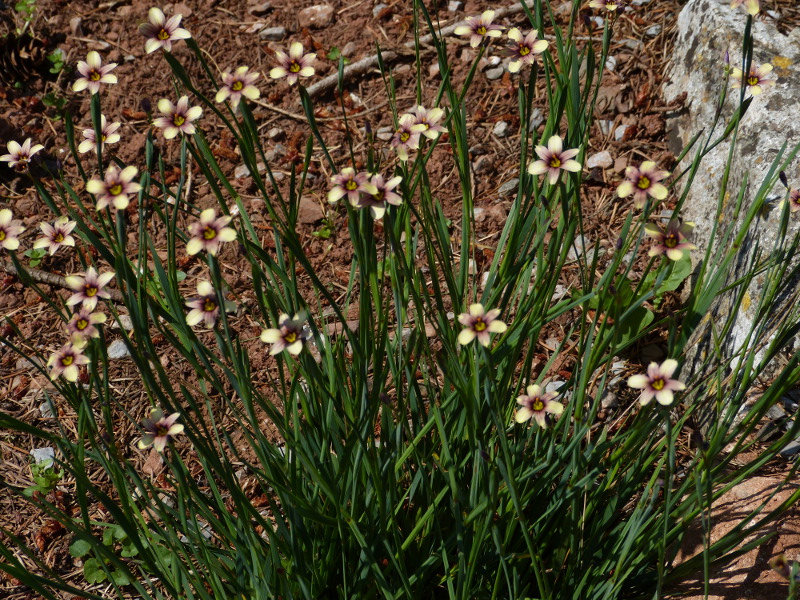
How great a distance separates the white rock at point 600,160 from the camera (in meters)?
3.61

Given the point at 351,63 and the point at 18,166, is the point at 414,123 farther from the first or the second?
the point at 351,63

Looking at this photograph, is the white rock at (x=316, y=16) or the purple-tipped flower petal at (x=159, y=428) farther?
the white rock at (x=316, y=16)

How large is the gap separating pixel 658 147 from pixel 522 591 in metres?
2.46

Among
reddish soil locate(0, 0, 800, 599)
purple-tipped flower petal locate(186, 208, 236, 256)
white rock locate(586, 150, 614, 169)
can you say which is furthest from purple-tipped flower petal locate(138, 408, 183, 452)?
white rock locate(586, 150, 614, 169)

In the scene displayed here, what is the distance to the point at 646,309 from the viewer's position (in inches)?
120

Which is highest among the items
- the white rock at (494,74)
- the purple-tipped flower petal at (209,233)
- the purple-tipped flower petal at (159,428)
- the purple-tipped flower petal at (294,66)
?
the purple-tipped flower petal at (294,66)

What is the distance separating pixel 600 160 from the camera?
362 centimetres

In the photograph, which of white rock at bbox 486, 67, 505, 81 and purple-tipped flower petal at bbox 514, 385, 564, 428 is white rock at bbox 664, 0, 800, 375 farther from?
purple-tipped flower petal at bbox 514, 385, 564, 428

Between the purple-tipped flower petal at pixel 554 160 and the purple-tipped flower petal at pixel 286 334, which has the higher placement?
the purple-tipped flower petal at pixel 554 160

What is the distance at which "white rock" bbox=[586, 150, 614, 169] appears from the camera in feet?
11.8

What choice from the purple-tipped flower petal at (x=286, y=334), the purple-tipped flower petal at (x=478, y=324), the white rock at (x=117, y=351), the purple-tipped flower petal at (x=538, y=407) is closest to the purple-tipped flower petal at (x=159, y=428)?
the purple-tipped flower petal at (x=286, y=334)

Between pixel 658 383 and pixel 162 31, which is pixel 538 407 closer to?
pixel 658 383

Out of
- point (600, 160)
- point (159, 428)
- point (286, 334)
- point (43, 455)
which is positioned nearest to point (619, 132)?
point (600, 160)

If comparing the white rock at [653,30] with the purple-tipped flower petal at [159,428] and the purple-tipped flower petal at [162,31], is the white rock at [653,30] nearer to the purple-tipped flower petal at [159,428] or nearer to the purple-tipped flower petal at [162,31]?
the purple-tipped flower petal at [162,31]
